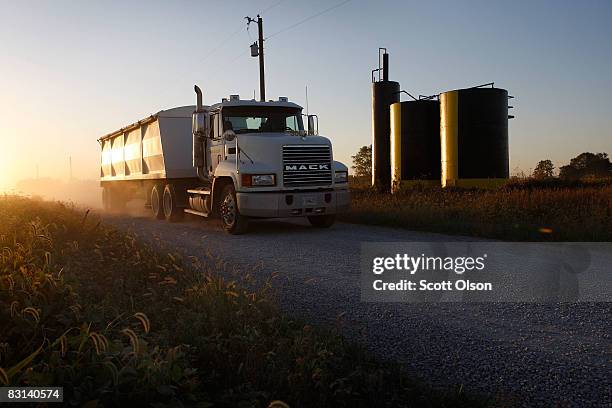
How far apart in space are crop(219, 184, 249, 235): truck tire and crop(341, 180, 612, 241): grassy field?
11.6ft

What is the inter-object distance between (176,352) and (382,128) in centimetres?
2263

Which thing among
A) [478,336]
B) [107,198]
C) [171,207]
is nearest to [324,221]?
[171,207]

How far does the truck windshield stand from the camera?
12266 millimetres

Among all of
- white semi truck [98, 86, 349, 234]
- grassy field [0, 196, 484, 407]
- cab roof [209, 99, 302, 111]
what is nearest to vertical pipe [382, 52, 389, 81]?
white semi truck [98, 86, 349, 234]

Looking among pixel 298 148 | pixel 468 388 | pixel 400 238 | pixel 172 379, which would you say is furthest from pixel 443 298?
pixel 298 148

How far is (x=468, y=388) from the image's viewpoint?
340cm

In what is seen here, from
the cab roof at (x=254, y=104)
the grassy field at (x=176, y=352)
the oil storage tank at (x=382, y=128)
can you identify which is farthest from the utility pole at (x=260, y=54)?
the grassy field at (x=176, y=352)

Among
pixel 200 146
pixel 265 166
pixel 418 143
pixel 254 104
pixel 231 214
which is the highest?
pixel 254 104

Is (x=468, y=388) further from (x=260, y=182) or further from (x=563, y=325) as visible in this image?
(x=260, y=182)

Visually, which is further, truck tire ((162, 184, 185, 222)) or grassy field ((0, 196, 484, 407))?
truck tire ((162, 184, 185, 222))

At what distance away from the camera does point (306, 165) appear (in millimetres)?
11641

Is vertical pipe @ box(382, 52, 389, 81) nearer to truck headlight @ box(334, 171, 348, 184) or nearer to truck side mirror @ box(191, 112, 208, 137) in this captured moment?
truck headlight @ box(334, 171, 348, 184)

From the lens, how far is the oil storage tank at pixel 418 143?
22062mm

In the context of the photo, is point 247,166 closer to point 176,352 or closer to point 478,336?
point 478,336
